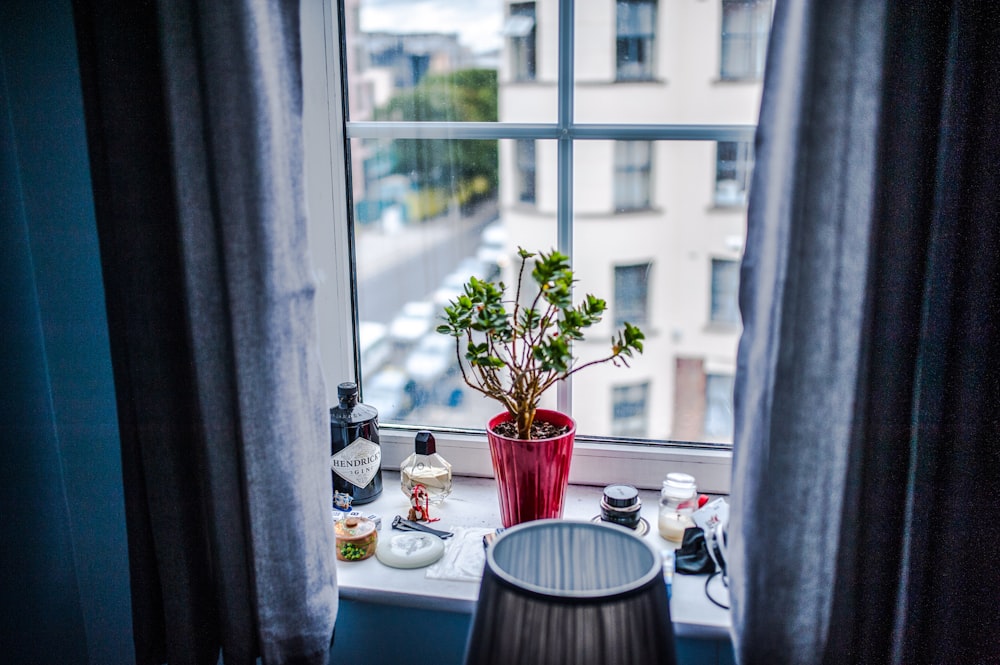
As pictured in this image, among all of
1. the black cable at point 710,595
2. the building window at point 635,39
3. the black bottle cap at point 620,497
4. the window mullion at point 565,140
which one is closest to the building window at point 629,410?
the window mullion at point 565,140

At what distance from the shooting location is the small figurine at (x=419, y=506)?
1393mm

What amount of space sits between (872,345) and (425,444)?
2.46 ft

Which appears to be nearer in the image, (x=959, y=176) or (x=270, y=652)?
(x=959, y=176)

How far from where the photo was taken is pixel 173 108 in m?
1.03

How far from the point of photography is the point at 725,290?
142 cm

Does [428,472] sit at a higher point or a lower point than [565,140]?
lower

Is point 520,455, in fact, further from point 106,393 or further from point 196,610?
point 106,393

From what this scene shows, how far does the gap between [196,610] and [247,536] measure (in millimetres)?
164

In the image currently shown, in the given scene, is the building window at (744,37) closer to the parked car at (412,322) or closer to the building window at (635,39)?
the building window at (635,39)

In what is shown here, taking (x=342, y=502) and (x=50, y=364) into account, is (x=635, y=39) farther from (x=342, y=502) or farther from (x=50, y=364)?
(x=50, y=364)

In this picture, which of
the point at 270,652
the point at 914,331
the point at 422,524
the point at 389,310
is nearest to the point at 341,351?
the point at 389,310

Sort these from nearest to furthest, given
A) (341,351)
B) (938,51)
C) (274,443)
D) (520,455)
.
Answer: (938,51) → (274,443) → (520,455) → (341,351)

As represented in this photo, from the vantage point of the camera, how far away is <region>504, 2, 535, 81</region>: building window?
1.37 metres

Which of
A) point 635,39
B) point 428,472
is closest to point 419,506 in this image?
point 428,472
